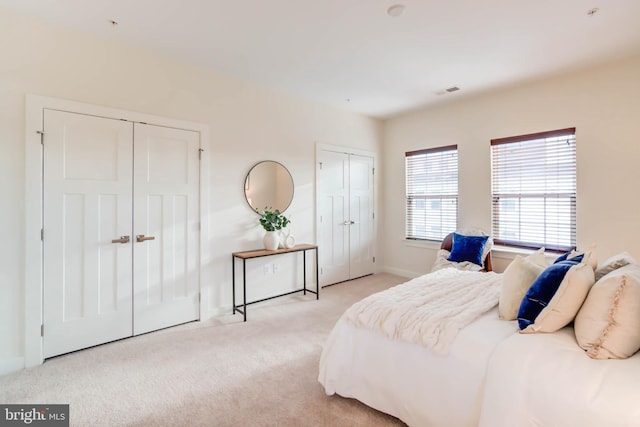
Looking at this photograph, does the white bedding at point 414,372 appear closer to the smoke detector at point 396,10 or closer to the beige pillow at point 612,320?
the beige pillow at point 612,320

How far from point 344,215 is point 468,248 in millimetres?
1869

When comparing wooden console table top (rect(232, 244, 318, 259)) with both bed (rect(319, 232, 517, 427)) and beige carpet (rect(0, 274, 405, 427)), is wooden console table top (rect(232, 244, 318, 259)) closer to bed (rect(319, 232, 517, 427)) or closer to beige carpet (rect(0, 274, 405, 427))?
beige carpet (rect(0, 274, 405, 427))

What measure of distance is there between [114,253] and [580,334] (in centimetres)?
347

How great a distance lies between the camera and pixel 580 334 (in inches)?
56.5

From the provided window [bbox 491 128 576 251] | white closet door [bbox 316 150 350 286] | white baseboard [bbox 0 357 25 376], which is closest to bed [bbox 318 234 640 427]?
window [bbox 491 128 576 251]

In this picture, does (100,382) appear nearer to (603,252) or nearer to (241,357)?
(241,357)

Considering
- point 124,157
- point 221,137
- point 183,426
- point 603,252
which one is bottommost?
point 183,426

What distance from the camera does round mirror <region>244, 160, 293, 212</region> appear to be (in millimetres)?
3874

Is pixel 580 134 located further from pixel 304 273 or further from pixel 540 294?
pixel 304 273

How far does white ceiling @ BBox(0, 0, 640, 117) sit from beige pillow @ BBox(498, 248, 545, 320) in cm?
194

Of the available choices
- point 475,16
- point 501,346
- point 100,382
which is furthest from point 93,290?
point 475,16

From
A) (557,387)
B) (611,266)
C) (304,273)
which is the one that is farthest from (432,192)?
(557,387)

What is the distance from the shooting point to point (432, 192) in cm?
502

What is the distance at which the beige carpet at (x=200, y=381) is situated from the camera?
6.22 ft
